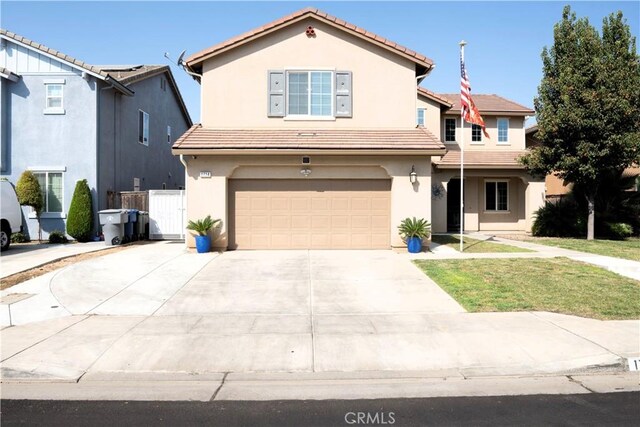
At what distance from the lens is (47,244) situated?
1691 cm

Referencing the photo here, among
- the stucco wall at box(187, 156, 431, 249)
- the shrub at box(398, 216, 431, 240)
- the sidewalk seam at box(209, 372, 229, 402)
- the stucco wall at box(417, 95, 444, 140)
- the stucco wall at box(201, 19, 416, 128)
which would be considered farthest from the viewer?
the stucco wall at box(417, 95, 444, 140)

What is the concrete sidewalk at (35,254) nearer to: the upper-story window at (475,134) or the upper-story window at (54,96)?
the upper-story window at (54,96)

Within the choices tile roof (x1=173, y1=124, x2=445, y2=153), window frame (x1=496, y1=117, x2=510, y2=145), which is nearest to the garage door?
tile roof (x1=173, y1=124, x2=445, y2=153)

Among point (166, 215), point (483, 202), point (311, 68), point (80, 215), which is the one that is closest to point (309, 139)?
point (311, 68)

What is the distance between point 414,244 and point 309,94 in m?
5.66

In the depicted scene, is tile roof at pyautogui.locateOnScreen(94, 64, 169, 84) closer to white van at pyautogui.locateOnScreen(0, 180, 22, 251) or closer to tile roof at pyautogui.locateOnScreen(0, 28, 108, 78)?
tile roof at pyautogui.locateOnScreen(0, 28, 108, 78)

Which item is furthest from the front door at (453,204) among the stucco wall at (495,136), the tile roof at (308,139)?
the tile roof at (308,139)

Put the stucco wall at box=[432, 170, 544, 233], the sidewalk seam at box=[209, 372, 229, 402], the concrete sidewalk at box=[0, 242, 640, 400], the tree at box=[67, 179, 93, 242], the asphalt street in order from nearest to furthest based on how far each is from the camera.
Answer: the asphalt street
the sidewalk seam at box=[209, 372, 229, 402]
the concrete sidewalk at box=[0, 242, 640, 400]
the tree at box=[67, 179, 93, 242]
the stucco wall at box=[432, 170, 544, 233]

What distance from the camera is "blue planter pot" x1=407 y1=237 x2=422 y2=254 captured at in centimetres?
1388

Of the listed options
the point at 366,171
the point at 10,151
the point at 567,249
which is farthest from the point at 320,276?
the point at 10,151

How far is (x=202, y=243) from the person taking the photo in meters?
13.8

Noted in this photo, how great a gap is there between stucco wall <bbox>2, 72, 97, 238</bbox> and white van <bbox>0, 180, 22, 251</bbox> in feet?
9.19

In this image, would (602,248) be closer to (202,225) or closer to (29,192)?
(202,225)

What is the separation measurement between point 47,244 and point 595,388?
1715 centimetres
